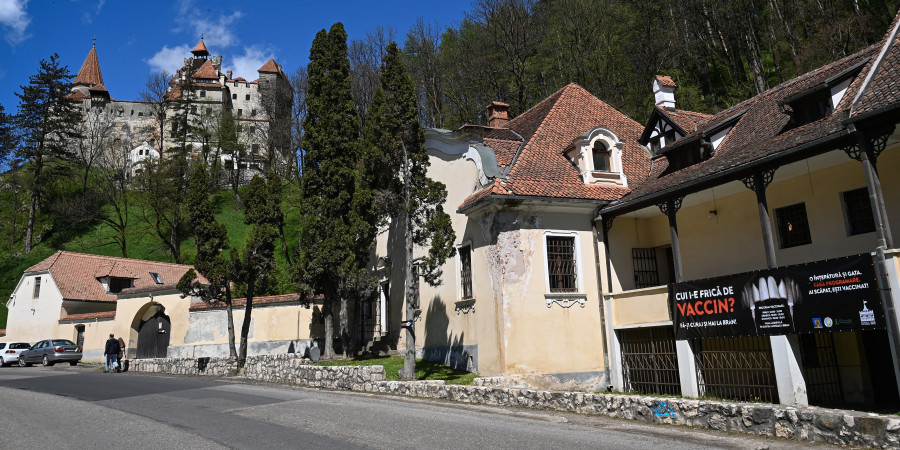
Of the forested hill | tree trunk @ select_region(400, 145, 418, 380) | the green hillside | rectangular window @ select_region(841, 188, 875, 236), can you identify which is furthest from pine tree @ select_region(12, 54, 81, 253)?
rectangular window @ select_region(841, 188, 875, 236)

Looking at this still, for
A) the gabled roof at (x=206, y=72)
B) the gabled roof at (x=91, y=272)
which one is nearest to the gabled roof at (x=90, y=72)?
the gabled roof at (x=206, y=72)

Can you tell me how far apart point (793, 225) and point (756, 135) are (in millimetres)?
2494

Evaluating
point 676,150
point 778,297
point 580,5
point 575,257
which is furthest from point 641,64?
point 778,297

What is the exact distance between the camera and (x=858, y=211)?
43.9ft

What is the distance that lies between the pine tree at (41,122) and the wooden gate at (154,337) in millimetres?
30146

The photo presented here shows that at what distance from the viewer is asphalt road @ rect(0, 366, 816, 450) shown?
26.0 feet

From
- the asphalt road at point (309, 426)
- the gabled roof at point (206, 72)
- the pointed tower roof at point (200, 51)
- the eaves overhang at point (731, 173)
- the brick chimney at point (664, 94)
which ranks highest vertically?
the pointed tower roof at point (200, 51)

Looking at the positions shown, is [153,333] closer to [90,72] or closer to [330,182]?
[330,182]

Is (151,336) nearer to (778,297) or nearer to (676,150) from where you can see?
(676,150)

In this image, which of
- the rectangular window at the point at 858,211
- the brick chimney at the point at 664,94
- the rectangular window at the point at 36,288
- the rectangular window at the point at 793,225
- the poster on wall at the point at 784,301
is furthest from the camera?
the rectangular window at the point at 36,288

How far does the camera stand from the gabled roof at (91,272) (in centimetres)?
3738

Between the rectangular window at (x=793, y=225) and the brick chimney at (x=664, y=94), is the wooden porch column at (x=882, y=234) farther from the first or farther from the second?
the brick chimney at (x=664, y=94)

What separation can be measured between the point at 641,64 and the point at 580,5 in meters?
4.86

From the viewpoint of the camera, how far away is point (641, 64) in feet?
105
